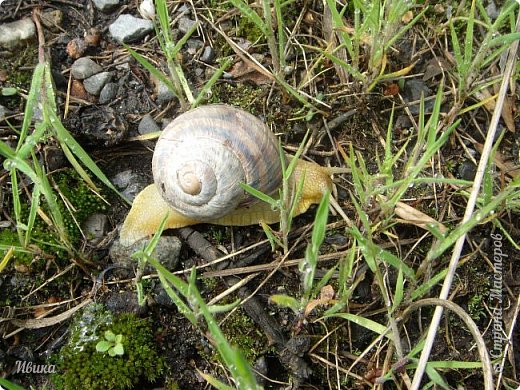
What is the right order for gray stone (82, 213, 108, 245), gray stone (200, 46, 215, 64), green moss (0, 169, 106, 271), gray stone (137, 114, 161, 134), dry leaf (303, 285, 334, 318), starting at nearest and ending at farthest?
dry leaf (303, 285, 334, 318)
green moss (0, 169, 106, 271)
gray stone (82, 213, 108, 245)
gray stone (137, 114, 161, 134)
gray stone (200, 46, 215, 64)

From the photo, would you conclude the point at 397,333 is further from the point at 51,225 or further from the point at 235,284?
the point at 51,225

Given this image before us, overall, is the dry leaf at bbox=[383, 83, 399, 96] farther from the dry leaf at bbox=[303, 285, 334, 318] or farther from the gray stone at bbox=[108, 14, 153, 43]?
the gray stone at bbox=[108, 14, 153, 43]

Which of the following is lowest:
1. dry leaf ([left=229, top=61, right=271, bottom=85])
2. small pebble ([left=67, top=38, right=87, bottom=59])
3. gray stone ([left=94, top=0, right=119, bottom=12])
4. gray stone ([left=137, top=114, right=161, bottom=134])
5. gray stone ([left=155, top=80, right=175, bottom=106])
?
gray stone ([left=137, top=114, right=161, bottom=134])

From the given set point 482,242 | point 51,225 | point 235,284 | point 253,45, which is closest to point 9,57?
point 51,225

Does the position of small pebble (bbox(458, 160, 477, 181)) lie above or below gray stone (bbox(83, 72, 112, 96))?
above

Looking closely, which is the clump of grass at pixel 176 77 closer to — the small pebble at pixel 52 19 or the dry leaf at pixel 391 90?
the small pebble at pixel 52 19

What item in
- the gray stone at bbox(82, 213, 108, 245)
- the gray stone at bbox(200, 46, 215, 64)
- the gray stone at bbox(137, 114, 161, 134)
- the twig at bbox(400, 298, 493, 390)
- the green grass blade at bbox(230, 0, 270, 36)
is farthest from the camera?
the gray stone at bbox(200, 46, 215, 64)

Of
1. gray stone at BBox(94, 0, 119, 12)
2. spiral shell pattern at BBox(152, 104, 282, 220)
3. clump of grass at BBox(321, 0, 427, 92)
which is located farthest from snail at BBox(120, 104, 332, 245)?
gray stone at BBox(94, 0, 119, 12)

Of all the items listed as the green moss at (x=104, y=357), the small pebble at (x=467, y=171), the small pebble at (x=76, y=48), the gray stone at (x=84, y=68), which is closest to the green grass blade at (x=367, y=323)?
the green moss at (x=104, y=357)
